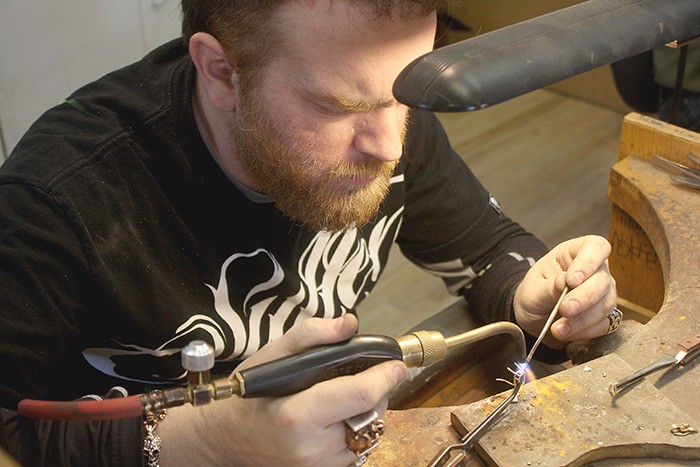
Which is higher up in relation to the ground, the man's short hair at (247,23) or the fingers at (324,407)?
the man's short hair at (247,23)

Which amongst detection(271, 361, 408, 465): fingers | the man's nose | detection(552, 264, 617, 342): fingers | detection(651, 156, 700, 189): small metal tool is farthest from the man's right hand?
detection(651, 156, 700, 189): small metal tool

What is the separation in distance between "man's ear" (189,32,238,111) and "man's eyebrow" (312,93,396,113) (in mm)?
154

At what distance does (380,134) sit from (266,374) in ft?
1.05

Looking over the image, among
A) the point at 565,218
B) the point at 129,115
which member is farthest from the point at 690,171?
the point at 565,218

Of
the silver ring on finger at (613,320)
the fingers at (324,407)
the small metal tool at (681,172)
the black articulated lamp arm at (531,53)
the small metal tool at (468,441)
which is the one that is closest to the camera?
the black articulated lamp arm at (531,53)

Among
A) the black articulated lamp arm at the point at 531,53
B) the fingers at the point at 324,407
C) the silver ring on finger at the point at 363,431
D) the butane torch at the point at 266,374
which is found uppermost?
the black articulated lamp arm at the point at 531,53

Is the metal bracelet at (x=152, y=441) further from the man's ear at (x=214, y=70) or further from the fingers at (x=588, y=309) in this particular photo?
the fingers at (x=588, y=309)

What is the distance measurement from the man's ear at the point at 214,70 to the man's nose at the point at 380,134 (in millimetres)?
185

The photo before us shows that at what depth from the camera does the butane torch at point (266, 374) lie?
0.71 metres

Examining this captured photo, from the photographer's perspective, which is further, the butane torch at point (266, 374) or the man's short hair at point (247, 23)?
the man's short hair at point (247, 23)

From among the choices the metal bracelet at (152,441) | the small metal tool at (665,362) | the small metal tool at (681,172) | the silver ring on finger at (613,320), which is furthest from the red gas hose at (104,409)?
the small metal tool at (681,172)

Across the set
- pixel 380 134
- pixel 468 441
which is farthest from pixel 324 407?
pixel 380 134

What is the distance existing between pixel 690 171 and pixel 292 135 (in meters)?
0.66

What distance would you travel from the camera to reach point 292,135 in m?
1.01
